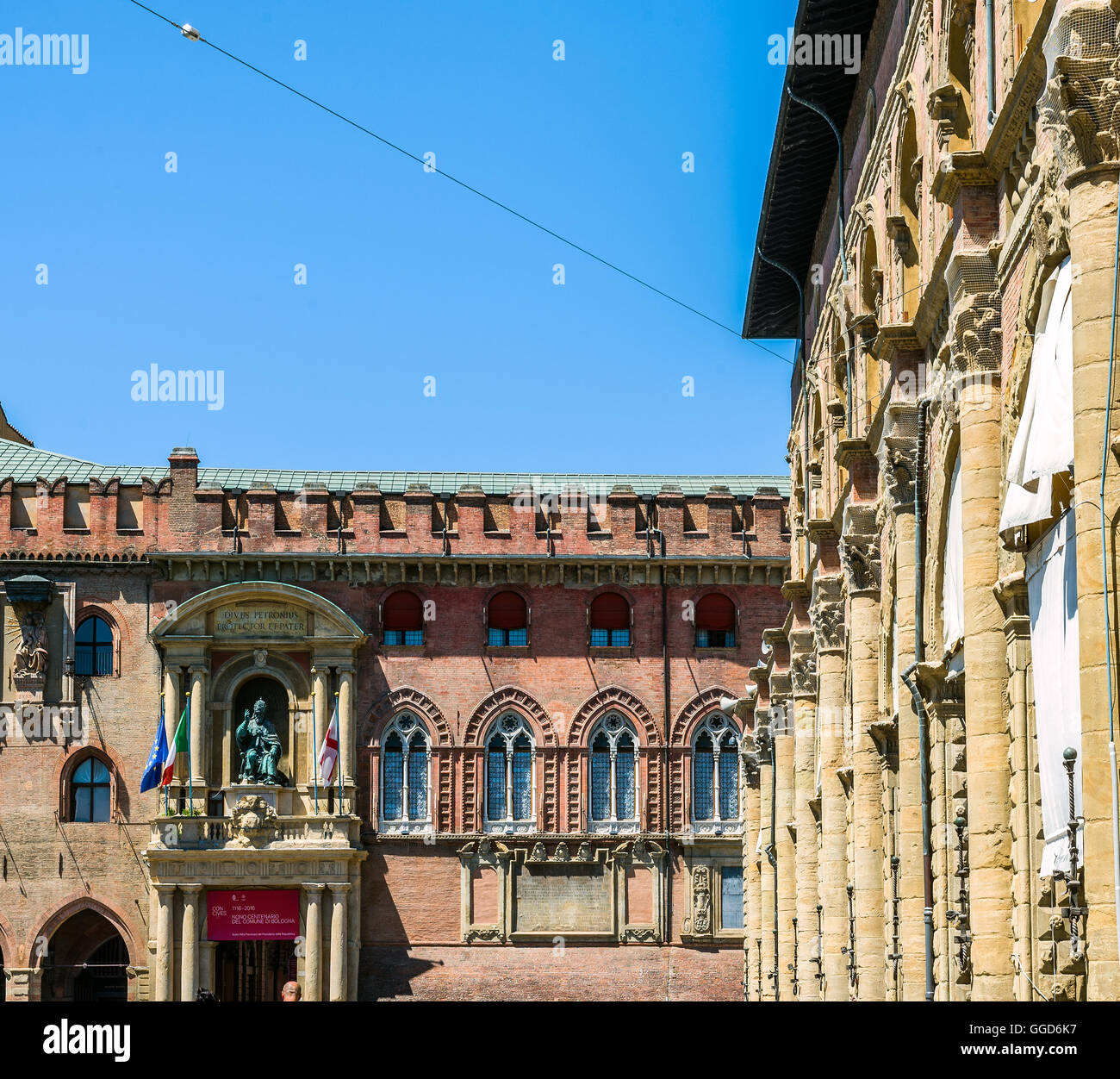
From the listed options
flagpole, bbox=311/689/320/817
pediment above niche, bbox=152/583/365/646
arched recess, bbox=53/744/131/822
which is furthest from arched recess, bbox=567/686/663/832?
arched recess, bbox=53/744/131/822

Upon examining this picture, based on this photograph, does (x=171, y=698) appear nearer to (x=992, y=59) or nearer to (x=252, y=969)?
(x=252, y=969)

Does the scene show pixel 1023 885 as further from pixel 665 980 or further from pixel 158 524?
pixel 158 524

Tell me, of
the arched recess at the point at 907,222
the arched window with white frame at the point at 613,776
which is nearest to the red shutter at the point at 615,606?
the arched window with white frame at the point at 613,776

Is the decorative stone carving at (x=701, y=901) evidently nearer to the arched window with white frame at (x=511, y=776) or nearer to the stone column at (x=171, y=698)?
the arched window with white frame at (x=511, y=776)

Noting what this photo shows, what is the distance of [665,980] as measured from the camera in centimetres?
5288

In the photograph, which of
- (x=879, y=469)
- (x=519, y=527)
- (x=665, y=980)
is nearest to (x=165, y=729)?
(x=519, y=527)

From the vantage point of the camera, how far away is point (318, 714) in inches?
2106

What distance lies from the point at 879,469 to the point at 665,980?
1074 inches

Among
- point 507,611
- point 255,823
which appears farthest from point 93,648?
point 507,611

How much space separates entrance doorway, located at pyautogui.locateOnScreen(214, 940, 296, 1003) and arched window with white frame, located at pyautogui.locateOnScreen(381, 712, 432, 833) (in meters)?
4.17

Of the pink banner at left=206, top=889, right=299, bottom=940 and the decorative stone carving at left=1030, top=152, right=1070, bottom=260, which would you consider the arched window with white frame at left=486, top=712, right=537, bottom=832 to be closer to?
the pink banner at left=206, top=889, right=299, bottom=940

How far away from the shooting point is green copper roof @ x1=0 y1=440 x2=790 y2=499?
5719 centimetres

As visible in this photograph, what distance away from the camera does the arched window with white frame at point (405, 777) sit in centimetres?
5366

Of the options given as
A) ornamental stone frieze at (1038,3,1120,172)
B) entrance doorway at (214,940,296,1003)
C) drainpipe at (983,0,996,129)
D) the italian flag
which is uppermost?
drainpipe at (983,0,996,129)
